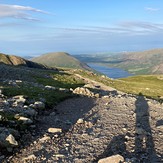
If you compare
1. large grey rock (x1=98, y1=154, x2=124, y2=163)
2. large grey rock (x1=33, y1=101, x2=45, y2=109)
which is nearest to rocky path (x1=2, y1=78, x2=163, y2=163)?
large grey rock (x1=98, y1=154, x2=124, y2=163)

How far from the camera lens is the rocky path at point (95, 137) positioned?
1391cm

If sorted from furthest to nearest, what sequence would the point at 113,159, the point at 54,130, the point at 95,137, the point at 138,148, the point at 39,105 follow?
the point at 39,105 < the point at 54,130 < the point at 95,137 < the point at 138,148 < the point at 113,159

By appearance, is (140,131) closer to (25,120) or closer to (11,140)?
(25,120)

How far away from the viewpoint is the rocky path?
45.6 ft

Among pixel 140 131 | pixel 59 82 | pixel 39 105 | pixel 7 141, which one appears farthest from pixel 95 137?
pixel 59 82

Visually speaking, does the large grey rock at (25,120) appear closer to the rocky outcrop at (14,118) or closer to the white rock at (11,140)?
the rocky outcrop at (14,118)

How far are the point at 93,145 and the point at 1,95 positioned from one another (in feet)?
45.0

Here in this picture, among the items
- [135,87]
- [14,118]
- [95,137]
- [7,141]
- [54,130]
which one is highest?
[14,118]

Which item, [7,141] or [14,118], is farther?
[14,118]

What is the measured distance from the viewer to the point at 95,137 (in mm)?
16953

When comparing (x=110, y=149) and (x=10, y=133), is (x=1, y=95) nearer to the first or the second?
(x=10, y=133)

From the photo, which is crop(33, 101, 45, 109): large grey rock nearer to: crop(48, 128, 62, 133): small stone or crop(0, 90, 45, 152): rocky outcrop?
crop(0, 90, 45, 152): rocky outcrop

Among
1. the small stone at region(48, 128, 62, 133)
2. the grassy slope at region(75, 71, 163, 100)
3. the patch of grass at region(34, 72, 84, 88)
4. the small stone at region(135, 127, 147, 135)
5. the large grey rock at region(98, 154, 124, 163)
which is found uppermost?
the large grey rock at region(98, 154, 124, 163)

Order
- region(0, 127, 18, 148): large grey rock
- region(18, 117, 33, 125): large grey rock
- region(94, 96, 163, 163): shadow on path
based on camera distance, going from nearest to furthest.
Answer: region(94, 96, 163, 163): shadow on path → region(0, 127, 18, 148): large grey rock → region(18, 117, 33, 125): large grey rock
